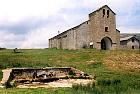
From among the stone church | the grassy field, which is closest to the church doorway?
the stone church

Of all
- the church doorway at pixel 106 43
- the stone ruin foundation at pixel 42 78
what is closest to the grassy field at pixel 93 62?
the stone ruin foundation at pixel 42 78

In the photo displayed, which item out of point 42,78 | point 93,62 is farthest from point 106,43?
point 42,78

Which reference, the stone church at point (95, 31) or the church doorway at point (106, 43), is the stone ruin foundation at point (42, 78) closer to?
the stone church at point (95, 31)

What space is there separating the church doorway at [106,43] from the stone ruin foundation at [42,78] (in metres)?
37.3

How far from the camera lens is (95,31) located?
66.3m

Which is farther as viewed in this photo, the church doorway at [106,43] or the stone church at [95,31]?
the church doorway at [106,43]

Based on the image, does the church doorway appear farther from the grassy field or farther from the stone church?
the grassy field

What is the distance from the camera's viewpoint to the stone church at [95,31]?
2598 inches

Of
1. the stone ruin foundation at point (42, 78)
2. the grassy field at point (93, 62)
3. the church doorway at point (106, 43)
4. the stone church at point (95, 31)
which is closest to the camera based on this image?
the stone ruin foundation at point (42, 78)

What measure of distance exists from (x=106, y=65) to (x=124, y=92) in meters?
21.2

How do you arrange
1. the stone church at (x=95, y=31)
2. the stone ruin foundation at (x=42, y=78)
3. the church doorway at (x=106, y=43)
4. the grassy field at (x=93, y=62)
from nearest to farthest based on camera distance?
the stone ruin foundation at (x=42, y=78) < the grassy field at (x=93, y=62) < the stone church at (x=95, y=31) < the church doorway at (x=106, y=43)

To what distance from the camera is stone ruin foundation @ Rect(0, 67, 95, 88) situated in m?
23.4

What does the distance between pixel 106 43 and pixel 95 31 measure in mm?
3676

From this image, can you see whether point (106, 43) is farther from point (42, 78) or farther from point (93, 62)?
point (42, 78)
